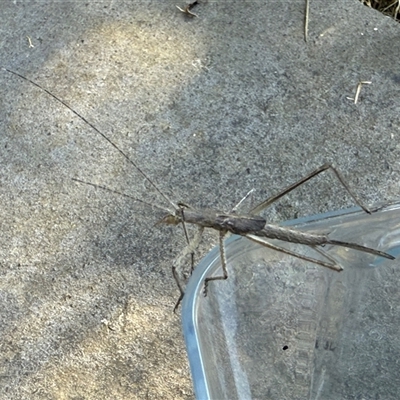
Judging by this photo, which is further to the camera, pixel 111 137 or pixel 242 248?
pixel 111 137

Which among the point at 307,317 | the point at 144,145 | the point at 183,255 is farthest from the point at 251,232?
the point at 144,145

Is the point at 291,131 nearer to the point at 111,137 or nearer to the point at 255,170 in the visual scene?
the point at 255,170

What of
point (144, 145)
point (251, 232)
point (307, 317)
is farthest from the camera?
point (144, 145)

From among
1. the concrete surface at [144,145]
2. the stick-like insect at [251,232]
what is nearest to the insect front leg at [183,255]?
the stick-like insect at [251,232]

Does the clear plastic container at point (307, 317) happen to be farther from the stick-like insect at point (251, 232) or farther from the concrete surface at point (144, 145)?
the concrete surface at point (144, 145)

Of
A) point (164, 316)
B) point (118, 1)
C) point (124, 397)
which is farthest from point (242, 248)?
point (118, 1)

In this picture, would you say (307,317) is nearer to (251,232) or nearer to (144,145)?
(251,232)
